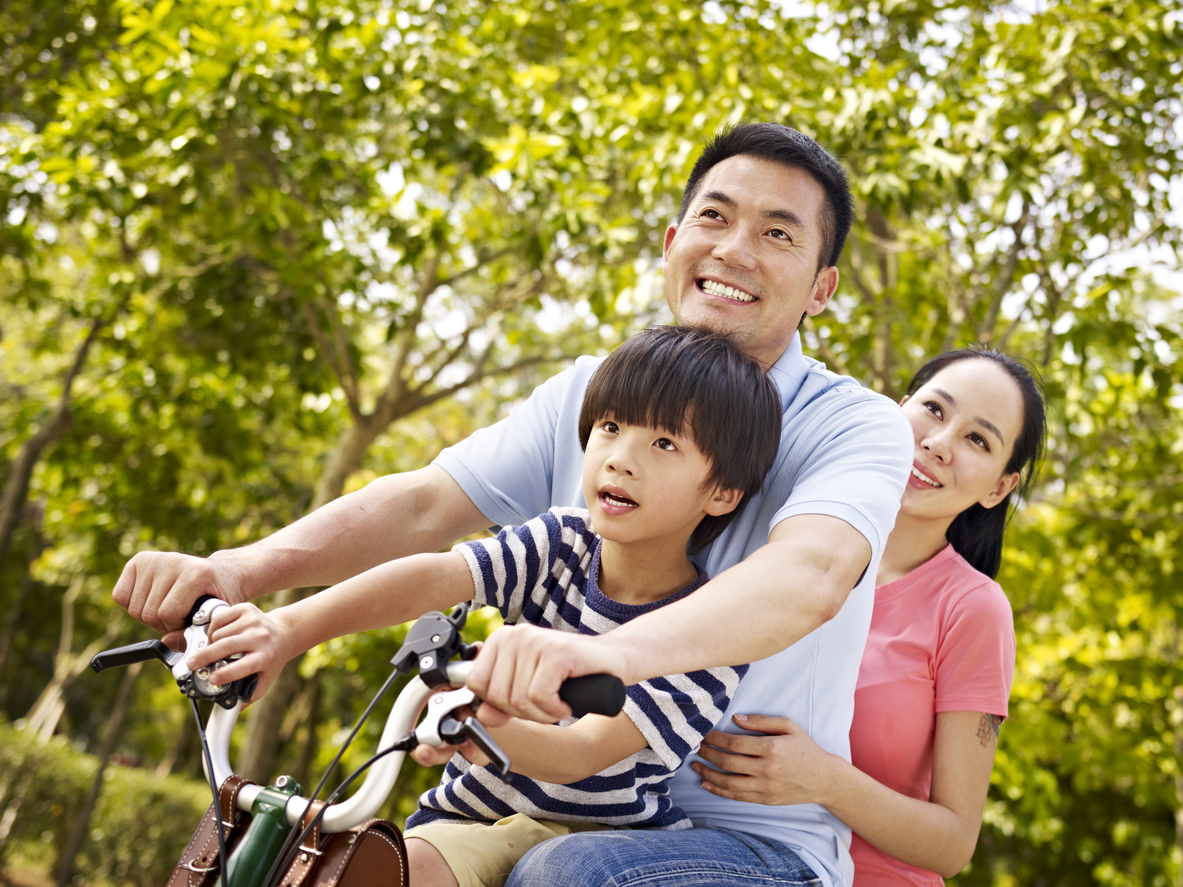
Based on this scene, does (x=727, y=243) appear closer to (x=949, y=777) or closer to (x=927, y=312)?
(x=949, y=777)

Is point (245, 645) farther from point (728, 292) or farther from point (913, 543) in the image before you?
point (913, 543)

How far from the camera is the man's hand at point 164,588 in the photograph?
1528 mm

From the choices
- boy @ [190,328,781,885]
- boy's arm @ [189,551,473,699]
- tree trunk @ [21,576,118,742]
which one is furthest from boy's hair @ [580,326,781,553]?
tree trunk @ [21,576,118,742]

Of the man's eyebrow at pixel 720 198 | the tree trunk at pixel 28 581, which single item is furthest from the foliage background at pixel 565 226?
the tree trunk at pixel 28 581

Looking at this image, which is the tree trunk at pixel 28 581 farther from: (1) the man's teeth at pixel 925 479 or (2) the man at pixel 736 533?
(1) the man's teeth at pixel 925 479

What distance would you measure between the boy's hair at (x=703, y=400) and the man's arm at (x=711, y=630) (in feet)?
0.56

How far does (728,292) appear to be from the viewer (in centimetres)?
199

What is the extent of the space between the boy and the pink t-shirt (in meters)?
0.68

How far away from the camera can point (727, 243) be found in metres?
1.98

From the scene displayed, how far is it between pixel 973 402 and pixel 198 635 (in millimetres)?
1949

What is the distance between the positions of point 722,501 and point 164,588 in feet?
3.01

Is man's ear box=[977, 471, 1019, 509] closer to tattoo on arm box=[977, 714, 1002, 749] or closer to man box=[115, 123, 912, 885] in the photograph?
tattoo on arm box=[977, 714, 1002, 749]

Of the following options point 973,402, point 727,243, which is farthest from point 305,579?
point 973,402

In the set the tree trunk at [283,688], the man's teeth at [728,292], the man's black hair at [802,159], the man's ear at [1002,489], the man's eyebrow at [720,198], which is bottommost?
the tree trunk at [283,688]
